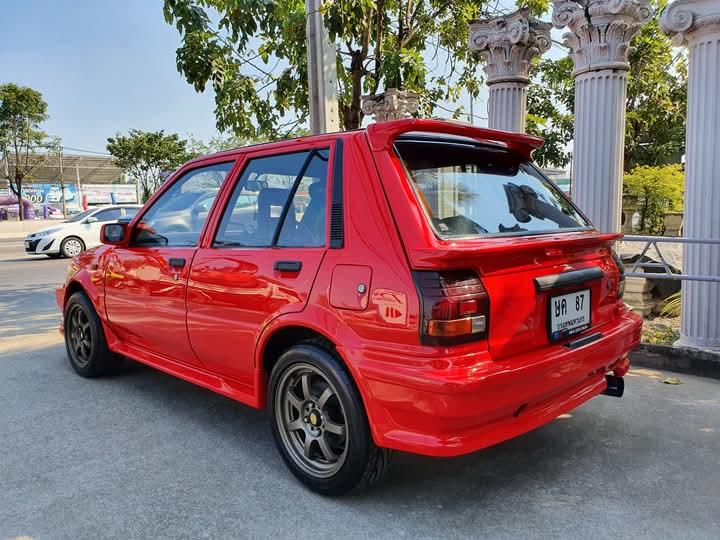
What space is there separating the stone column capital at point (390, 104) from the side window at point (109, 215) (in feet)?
35.8

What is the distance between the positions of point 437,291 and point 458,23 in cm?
869

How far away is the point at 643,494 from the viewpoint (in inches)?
111

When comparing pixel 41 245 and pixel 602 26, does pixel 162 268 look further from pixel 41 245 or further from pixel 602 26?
pixel 41 245

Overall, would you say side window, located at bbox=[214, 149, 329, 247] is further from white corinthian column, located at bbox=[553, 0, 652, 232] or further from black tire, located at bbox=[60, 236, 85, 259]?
black tire, located at bbox=[60, 236, 85, 259]

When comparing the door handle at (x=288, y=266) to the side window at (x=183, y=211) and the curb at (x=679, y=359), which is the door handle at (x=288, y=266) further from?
the curb at (x=679, y=359)

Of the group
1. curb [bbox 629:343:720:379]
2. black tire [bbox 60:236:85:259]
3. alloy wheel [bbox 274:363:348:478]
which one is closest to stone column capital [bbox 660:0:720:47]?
curb [bbox 629:343:720:379]

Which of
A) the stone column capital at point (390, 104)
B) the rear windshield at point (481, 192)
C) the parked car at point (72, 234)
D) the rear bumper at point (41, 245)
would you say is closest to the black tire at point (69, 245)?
the parked car at point (72, 234)

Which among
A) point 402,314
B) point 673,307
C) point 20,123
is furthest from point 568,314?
point 20,123

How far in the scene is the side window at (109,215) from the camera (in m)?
16.7

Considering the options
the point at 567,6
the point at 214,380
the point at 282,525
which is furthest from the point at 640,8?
the point at 282,525

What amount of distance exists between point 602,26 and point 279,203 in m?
3.99

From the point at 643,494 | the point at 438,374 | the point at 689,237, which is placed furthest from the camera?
the point at 689,237

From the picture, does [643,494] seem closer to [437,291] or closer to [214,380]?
[437,291]

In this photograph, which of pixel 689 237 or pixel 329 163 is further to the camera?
pixel 689 237
